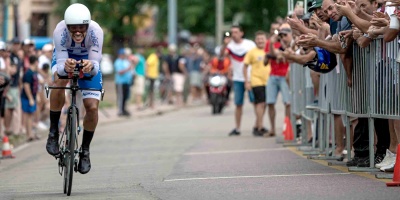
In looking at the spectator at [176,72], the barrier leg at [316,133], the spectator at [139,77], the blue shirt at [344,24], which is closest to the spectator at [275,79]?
the barrier leg at [316,133]

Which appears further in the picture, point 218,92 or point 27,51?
point 218,92

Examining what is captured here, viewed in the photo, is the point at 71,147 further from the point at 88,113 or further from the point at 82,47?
the point at 82,47

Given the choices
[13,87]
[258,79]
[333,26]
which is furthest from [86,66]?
[13,87]

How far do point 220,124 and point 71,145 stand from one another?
16.7 meters

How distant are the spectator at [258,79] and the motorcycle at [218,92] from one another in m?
10.9

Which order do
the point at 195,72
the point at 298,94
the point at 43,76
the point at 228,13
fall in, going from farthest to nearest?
the point at 228,13 < the point at 195,72 < the point at 43,76 < the point at 298,94

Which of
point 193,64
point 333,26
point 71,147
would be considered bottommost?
point 71,147

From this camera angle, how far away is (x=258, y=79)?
2316 cm

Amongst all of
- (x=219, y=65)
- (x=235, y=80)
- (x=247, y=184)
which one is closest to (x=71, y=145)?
(x=247, y=184)

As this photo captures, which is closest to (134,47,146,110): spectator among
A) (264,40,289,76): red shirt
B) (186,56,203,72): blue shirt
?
(186,56,203,72): blue shirt

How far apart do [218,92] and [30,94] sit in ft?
35.1

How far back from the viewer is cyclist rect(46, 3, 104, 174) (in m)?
12.3

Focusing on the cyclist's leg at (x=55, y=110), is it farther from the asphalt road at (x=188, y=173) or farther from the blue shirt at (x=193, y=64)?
the blue shirt at (x=193, y=64)

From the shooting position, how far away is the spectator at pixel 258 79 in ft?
75.4
